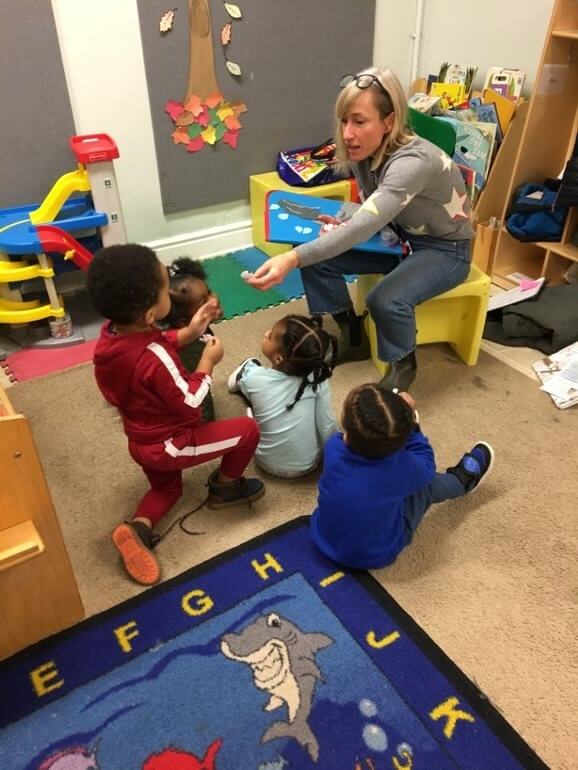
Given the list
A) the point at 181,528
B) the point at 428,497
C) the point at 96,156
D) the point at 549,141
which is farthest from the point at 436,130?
the point at 181,528

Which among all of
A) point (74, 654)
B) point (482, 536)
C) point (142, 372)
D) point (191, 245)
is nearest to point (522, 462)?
point (482, 536)

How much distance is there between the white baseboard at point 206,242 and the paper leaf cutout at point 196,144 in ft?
1.30

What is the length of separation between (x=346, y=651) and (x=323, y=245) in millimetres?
1079

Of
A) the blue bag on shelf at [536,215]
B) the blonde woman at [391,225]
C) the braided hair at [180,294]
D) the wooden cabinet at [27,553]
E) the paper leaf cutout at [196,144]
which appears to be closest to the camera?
the wooden cabinet at [27,553]

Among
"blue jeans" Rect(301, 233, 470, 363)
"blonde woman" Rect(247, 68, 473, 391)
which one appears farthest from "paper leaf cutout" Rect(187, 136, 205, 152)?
"blue jeans" Rect(301, 233, 470, 363)

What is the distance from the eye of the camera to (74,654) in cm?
130

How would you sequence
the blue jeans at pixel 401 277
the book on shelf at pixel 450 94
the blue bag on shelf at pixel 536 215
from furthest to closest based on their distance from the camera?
the book on shelf at pixel 450 94, the blue bag on shelf at pixel 536 215, the blue jeans at pixel 401 277

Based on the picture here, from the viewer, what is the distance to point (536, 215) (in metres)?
2.59

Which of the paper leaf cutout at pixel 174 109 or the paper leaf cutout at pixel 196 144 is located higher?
the paper leaf cutout at pixel 174 109

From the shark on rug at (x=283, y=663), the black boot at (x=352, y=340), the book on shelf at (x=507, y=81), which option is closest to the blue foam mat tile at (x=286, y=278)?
the black boot at (x=352, y=340)

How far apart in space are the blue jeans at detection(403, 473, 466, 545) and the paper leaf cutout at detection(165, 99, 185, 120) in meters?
2.02

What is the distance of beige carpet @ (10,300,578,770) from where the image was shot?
1276 millimetres

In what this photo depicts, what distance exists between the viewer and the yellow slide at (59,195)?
7.54 feet

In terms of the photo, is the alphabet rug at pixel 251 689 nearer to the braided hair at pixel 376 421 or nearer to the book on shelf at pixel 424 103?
the braided hair at pixel 376 421
